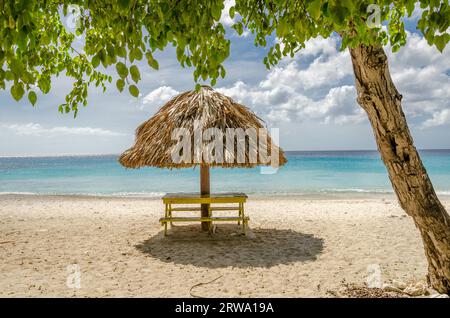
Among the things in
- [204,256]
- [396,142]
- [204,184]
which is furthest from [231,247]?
[396,142]

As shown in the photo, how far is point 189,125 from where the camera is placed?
6.83m

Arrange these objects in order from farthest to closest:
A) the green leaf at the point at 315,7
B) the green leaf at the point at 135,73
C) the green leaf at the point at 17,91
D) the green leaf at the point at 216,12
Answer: the green leaf at the point at 216,12
the green leaf at the point at 135,73
the green leaf at the point at 17,91
the green leaf at the point at 315,7

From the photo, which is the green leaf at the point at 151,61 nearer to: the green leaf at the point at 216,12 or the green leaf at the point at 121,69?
the green leaf at the point at 121,69

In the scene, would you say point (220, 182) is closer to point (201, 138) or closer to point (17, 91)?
point (201, 138)

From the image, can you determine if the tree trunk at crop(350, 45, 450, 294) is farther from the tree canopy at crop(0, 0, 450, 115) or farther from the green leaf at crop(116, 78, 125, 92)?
the green leaf at crop(116, 78, 125, 92)

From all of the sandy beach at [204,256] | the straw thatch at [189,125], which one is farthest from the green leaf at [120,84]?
the straw thatch at [189,125]

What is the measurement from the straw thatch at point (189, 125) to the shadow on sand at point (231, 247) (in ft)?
4.97

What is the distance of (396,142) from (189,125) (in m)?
4.16

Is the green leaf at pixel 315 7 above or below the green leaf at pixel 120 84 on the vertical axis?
above

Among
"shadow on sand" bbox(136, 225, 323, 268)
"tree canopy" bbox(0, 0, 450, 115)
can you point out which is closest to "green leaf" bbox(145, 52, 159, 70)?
"tree canopy" bbox(0, 0, 450, 115)

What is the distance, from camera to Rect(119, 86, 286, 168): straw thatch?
661cm

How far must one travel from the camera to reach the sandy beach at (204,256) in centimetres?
456
